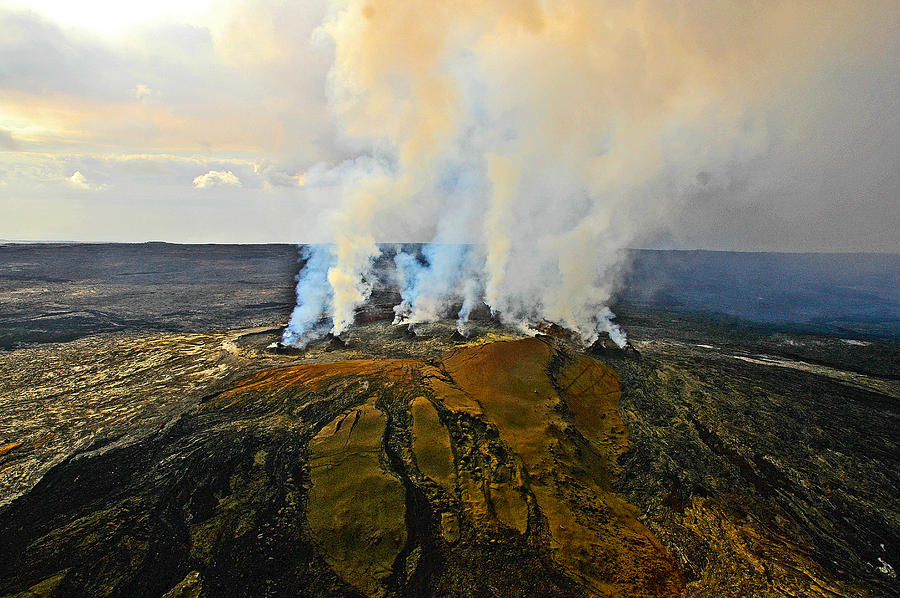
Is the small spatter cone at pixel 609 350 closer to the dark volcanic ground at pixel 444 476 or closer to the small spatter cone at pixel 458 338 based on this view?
the dark volcanic ground at pixel 444 476

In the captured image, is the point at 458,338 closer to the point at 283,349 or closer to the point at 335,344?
the point at 335,344

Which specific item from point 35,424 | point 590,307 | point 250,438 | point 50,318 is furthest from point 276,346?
point 590,307

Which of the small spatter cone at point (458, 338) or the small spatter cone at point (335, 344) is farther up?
the small spatter cone at point (458, 338)

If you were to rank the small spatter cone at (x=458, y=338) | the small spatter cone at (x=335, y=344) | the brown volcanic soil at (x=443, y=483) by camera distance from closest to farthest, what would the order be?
the brown volcanic soil at (x=443, y=483)
the small spatter cone at (x=335, y=344)
the small spatter cone at (x=458, y=338)

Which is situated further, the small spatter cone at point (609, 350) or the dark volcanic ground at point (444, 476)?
the small spatter cone at point (609, 350)

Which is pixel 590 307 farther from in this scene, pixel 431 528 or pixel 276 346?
pixel 431 528

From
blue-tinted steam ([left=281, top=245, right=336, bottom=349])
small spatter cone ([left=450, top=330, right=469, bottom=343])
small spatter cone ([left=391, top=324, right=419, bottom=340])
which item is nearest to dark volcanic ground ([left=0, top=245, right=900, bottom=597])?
small spatter cone ([left=450, top=330, right=469, bottom=343])

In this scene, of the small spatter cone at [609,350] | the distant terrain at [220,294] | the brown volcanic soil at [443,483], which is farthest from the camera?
the distant terrain at [220,294]

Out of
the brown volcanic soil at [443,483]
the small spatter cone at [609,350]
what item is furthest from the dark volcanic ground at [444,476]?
the small spatter cone at [609,350]

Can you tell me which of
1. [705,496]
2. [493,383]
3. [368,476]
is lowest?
[705,496]
